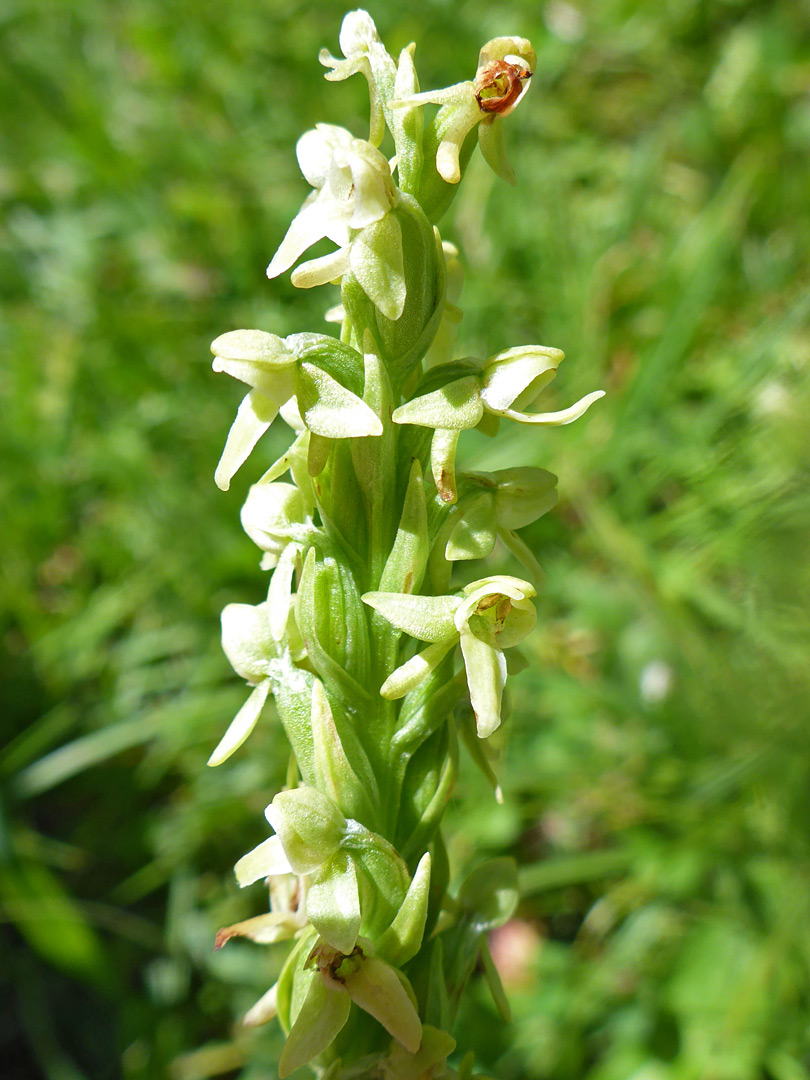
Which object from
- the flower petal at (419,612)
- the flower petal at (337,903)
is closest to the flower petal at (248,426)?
the flower petal at (419,612)

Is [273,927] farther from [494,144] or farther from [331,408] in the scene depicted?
[494,144]

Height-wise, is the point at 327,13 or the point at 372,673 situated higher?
the point at 327,13

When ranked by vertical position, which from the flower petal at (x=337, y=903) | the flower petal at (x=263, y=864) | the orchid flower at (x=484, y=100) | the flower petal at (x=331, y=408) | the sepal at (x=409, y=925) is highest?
the orchid flower at (x=484, y=100)

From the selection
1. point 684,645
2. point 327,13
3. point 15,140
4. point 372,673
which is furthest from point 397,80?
point 15,140

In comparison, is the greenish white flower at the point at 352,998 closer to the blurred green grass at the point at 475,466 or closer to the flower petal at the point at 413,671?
the flower petal at the point at 413,671

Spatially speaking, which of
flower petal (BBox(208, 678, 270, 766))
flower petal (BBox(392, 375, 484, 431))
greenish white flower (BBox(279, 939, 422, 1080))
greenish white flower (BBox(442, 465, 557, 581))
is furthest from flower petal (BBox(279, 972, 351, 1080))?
flower petal (BBox(392, 375, 484, 431))

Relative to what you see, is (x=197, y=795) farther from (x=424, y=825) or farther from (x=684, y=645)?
(x=424, y=825)
